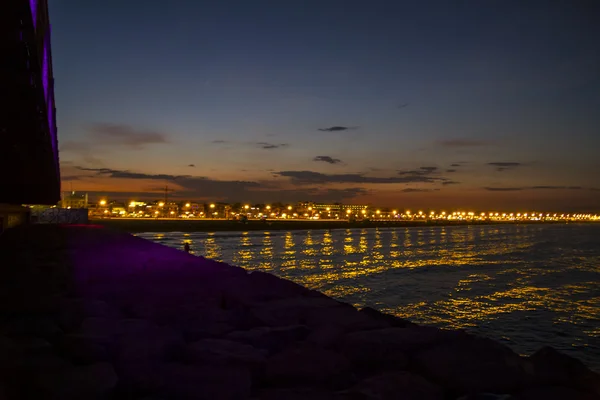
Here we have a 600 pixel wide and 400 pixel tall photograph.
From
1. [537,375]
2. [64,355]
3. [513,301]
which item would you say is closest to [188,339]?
[64,355]

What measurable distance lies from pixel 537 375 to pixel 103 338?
4.69 metres

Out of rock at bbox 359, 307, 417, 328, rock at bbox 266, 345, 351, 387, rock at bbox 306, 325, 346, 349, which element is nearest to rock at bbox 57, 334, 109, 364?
rock at bbox 266, 345, 351, 387

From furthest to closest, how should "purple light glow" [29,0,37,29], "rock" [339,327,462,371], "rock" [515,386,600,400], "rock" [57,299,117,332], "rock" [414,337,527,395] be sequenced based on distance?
"rock" [57,299,117,332], "purple light glow" [29,0,37,29], "rock" [339,327,462,371], "rock" [414,337,527,395], "rock" [515,386,600,400]

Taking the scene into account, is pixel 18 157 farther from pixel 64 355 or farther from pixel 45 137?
pixel 64 355

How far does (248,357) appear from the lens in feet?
15.4

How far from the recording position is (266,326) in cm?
643

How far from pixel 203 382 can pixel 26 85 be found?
6.64m

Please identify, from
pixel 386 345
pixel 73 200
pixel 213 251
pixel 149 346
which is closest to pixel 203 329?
pixel 149 346

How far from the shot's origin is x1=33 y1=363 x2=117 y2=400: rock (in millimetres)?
3697

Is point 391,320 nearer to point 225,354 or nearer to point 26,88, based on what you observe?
point 225,354

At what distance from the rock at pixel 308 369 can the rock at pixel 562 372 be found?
6.45 feet

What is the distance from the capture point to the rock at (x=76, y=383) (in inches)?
146

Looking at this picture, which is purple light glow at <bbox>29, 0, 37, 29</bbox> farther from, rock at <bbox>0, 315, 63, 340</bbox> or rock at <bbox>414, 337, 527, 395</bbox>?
rock at <bbox>414, 337, 527, 395</bbox>

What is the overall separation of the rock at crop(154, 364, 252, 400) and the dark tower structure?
427 cm
